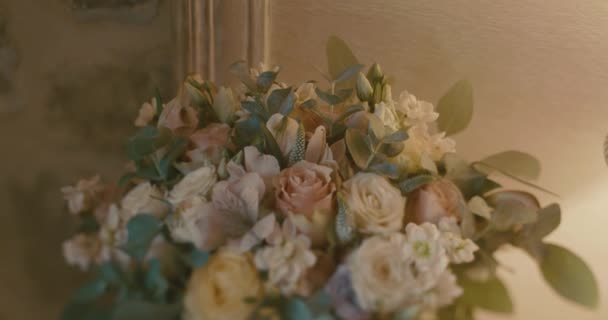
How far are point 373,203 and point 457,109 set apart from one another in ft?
0.70

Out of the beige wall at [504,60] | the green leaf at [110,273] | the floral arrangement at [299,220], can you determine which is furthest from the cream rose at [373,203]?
the beige wall at [504,60]

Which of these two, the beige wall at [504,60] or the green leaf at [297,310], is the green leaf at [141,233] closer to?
the green leaf at [297,310]

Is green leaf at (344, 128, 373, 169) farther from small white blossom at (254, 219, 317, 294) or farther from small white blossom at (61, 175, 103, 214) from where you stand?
small white blossom at (61, 175, 103, 214)

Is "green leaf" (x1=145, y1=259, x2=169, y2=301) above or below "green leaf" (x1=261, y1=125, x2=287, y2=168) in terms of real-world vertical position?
below

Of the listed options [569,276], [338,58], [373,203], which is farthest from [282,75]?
[569,276]

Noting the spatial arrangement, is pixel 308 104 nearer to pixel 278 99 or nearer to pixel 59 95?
pixel 278 99

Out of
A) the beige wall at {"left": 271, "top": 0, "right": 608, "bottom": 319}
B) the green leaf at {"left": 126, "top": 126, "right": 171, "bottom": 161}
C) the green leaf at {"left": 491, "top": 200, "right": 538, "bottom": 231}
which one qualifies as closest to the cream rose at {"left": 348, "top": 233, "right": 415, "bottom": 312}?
the green leaf at {"left": 491, "top": 200, "right": 538, "bottom": 231}

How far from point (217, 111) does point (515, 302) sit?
13.5 inches

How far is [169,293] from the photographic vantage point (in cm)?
40

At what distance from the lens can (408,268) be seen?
396mm

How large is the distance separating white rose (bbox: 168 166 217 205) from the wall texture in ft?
0.45

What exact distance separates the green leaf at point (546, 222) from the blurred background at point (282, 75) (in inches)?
0.6

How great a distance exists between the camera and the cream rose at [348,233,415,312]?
1.23 feet

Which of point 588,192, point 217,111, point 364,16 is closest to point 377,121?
point 217,111
